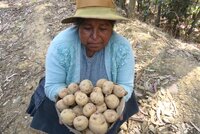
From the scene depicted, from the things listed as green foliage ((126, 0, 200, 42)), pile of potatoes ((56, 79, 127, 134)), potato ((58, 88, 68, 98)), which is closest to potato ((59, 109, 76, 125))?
pile of potatoes ((56, 79, 127, 134))

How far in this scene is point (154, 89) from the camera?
297 cm

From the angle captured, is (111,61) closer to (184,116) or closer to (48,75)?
(48,75)

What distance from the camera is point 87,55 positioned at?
2.07 meters

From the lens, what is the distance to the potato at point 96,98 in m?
1.73

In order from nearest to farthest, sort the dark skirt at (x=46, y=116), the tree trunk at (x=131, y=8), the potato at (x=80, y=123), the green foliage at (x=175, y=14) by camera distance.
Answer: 1. the potato at (x=80, y=123)
2. the dark skirt at (x=46, y=116)
3. the tree trunk at (x=131, y=8)
4. the green foliage at (x=175, y=14)

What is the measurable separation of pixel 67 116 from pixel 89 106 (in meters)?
0.13

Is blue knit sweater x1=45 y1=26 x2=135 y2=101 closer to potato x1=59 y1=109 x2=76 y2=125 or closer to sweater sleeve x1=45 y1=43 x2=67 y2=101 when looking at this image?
sweater sleeve x1=45 y1=43 x2=67 y2=101

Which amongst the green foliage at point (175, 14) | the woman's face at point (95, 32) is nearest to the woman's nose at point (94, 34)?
the woman's face at point (95, 32)

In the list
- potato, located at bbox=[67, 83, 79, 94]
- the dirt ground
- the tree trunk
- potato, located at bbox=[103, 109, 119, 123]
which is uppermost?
the tree trunk

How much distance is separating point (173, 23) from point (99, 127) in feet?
10.3

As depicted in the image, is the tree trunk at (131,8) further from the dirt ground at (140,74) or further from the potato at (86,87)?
the potato at (86,87)

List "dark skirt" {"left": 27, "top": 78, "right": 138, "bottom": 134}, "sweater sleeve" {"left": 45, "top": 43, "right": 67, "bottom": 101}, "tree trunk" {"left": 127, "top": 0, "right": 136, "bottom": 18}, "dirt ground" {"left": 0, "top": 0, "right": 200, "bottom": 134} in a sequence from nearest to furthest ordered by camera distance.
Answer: "sweater sleeve" {"left": 45, "top": 43, "right": 67, "bottom": 101} → "dark skirt" {"left": 27, "top": 78, "right": 138, "bottom": 134} → "dirt ground" {"left": 0, "top": 0, "right": 200, "bottom": 134} → "tree trunk" {"left": 127, "top": 0, "right": 136, "bottom": 18}

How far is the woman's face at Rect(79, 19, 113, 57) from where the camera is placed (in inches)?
73.0

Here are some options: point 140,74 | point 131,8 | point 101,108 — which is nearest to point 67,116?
point 101,108
